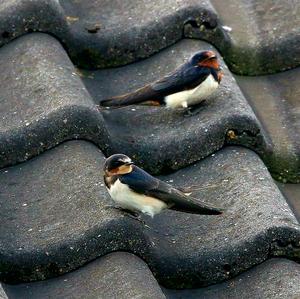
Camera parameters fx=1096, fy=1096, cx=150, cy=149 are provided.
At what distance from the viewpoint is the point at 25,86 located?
3168 mm

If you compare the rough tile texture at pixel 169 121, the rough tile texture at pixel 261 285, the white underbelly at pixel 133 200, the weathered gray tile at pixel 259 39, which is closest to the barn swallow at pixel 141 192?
the white underbelly at pixel 133 200

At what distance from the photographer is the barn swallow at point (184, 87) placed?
10.9 ft

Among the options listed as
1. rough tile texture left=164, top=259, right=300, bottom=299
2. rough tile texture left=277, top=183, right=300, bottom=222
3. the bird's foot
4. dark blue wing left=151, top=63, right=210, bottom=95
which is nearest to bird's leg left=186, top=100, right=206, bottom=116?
dark blue wing left=151, top=63, right=210, bottom=95

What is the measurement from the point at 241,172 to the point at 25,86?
2.29ft

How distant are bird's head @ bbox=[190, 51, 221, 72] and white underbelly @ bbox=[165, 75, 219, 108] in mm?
71

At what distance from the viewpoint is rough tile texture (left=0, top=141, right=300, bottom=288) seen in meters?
2.59

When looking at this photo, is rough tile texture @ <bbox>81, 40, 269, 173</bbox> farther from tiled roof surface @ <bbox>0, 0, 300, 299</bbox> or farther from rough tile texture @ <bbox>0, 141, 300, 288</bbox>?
rough tile texture @ <bbox>0, 141, 300, 288</bbox>

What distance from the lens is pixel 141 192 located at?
3006 mm

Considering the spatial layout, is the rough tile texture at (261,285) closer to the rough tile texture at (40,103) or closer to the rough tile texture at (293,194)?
the rough tile texture at (293,194)

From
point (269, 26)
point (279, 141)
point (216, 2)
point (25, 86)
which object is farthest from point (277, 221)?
point (216, 2)

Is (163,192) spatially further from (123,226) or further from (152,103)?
(152,103)

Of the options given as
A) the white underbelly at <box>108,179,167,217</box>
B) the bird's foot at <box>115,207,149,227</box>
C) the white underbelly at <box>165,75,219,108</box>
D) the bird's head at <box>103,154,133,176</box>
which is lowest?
the white underbelly at <box>165,75,219,108</box>

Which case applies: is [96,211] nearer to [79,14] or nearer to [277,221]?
[277,221]

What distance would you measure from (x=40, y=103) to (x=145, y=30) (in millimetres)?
557
